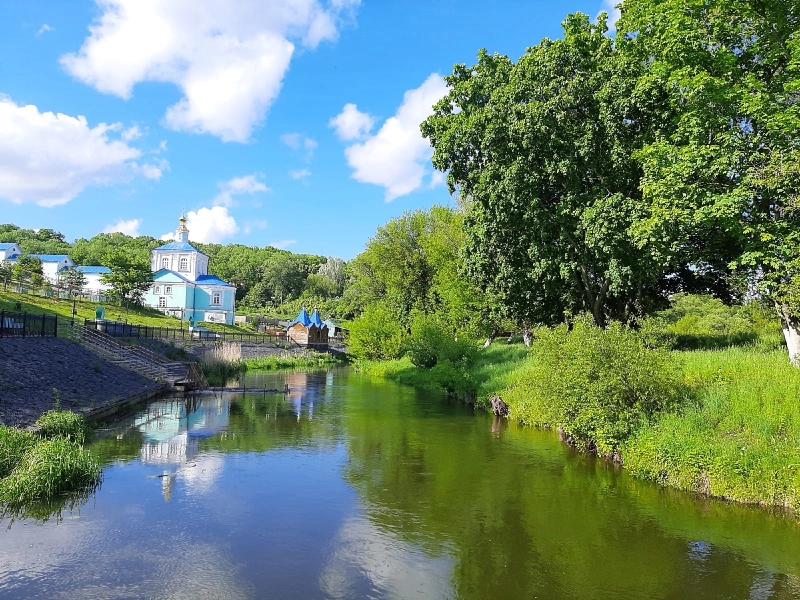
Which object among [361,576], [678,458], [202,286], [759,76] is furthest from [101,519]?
[202,286]

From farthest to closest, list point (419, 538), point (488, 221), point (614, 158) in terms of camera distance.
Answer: point (488, 221) → point (614, 158) → point (419, 538)

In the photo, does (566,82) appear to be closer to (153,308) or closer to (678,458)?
(678,458)

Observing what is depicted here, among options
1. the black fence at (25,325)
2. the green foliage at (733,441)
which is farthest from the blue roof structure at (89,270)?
the green foliage at (733,441)

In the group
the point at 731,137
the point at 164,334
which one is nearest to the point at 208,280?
the point at 164,334

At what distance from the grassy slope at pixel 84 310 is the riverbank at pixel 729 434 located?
38.2 m

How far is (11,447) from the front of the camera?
41.7 feet

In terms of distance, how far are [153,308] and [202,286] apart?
22.1 feet

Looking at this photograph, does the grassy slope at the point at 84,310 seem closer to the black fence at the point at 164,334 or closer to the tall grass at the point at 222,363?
the black fence at the point at 164,334

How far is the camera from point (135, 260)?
63.4 metres

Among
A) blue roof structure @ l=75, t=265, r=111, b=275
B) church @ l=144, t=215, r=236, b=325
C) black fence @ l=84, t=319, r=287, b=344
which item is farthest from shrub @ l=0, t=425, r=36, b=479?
blue roof structure @ l=75, t=265, r=111, b=275

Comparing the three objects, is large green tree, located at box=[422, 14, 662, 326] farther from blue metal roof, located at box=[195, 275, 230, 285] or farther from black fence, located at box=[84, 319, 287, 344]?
blue metal roof, located at box=[195, 275, 230, 285]

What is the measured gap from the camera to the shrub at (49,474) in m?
11.8

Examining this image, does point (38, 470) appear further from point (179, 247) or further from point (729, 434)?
point (179, 247)

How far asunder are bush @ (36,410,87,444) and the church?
53687 mm
